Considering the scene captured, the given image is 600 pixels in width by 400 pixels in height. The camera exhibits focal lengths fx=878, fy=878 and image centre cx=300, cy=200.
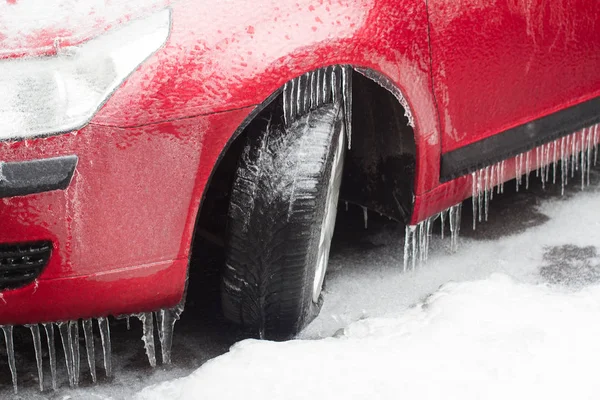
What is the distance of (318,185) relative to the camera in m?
2.54

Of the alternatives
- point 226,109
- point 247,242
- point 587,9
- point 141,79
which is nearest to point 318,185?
point 247,242

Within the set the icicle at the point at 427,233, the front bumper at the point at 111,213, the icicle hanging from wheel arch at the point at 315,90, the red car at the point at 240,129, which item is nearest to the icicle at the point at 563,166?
the red car at the point at 240,129

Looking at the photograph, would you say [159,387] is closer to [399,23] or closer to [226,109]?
[226,109]

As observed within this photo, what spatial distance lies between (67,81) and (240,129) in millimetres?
470

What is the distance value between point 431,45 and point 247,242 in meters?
0.82

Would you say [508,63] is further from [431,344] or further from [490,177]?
[431,344]

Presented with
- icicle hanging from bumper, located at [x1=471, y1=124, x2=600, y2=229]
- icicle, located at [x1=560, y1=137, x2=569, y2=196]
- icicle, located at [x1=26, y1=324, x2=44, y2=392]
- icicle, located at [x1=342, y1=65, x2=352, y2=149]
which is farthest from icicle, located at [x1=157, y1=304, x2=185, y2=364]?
icicle, located at [x1=560, y1=137, x2=569, y2=196]

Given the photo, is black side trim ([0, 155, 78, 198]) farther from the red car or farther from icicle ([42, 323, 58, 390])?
icicle ([42, 323, 58, 390])

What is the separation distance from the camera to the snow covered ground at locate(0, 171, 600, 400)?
2408mm

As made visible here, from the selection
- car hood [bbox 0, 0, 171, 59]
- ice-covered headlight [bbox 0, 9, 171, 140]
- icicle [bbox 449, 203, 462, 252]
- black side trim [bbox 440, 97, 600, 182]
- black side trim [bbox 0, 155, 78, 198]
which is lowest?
icicle [bbox 449, 203, 462, 252]

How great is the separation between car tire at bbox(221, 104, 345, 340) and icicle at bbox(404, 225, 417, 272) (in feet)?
1.77

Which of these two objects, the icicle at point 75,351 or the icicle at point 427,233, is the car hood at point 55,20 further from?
the icicle at point 427,233

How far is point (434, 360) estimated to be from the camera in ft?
8.24

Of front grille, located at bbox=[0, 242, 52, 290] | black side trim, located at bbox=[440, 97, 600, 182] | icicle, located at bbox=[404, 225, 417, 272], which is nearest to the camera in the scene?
front grille, located at bbox=[0, 242, 52, 290]
